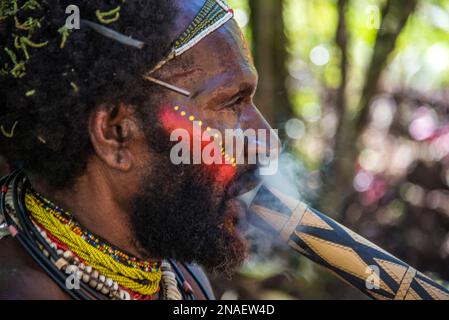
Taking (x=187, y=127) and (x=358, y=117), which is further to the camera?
(x=358, y=117)

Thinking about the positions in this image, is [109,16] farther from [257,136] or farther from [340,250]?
[340,250]

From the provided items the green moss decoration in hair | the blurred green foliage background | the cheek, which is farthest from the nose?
the blurred green foliage background

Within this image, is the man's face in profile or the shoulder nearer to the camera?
the shoulder

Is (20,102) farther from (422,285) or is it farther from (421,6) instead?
(421,6)

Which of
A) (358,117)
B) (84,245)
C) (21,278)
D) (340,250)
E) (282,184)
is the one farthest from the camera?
(358,117)

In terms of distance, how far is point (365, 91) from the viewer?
564cm

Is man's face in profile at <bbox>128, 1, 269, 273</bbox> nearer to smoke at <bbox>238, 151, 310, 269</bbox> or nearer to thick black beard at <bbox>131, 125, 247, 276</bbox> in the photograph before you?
thick black beard at <bbox>131, 125, 247, 276</bbox>

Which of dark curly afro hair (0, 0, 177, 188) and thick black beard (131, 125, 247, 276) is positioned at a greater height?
dark curly afro hair (0, 0, 177, 188)

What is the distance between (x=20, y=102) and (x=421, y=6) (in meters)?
5.62

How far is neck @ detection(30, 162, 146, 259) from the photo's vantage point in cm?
264

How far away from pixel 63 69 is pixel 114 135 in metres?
0.31

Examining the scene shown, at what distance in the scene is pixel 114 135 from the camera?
8.61 feet

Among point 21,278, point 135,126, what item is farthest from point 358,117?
point 21,278
